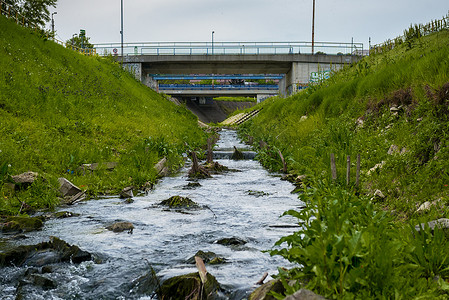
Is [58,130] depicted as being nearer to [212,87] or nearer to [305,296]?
Result: [305,296]

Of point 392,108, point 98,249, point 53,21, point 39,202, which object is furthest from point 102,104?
point 53,21

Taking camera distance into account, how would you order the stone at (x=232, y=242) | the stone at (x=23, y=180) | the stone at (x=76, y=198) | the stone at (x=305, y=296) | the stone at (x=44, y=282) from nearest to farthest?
1. the stone at (x=305, y=296)
2. the stone at (x=44, y=282)
3. the stone at (x=232, y=242)
4. the stone at (x=23, y=180)
5. the stone at (x=76, y=198)

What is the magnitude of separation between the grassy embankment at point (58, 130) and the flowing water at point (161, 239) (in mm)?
1033

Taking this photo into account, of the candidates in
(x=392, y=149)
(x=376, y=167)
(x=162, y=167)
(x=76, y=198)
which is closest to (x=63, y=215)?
(x=76, y=198)

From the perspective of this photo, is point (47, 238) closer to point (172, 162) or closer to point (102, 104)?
point (172, 162)

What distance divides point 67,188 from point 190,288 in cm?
534

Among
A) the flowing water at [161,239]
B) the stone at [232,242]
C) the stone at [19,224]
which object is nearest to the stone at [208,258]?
the flowing water at [161,239]

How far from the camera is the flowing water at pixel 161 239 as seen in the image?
174 inches

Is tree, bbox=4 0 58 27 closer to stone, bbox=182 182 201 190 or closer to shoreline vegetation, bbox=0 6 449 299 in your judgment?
shoreline vegetation, bbox=0 6 449 299

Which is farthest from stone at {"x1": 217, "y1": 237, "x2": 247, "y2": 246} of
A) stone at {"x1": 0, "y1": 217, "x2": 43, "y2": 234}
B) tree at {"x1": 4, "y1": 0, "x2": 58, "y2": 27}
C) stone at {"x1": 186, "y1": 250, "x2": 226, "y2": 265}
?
tree at {"x1": 4, "y1": 0, "x2": 58, "y2": 27}

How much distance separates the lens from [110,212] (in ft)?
25.1

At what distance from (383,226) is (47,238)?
4.59 metres

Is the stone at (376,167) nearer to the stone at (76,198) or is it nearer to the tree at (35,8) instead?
the stone at (76,198)

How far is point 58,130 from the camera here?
12.9m
